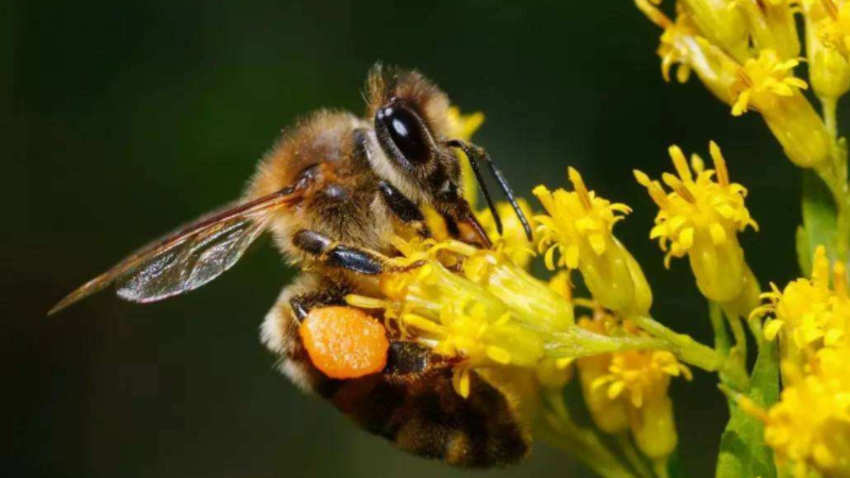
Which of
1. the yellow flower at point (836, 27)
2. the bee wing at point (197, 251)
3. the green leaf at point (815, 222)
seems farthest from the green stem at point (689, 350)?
the bee wing at point (197, 251)

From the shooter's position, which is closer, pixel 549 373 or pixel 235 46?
pixel 549 373

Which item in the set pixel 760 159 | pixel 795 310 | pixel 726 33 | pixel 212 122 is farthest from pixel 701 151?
pixel 795 310

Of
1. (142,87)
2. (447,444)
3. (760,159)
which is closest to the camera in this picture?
(447,444)

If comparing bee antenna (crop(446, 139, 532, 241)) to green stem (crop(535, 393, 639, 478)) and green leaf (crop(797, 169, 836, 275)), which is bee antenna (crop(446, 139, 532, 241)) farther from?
green leaf (crop(797, 169, 836, 275))

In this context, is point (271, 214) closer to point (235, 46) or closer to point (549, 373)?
point (549, 373)

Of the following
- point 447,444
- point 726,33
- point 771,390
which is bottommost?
point 771,390

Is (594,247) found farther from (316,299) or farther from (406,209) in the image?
(316,299)
